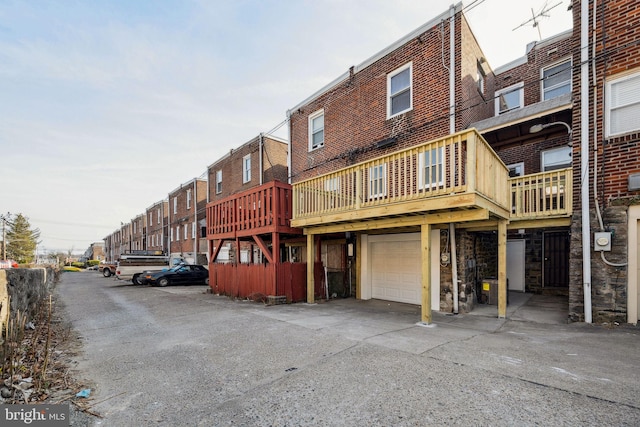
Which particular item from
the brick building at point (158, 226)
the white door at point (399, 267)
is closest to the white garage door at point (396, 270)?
the white door at point (399, 267)

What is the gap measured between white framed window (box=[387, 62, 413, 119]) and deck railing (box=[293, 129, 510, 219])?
247 centimetres

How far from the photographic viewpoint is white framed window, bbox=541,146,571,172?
1041 cm

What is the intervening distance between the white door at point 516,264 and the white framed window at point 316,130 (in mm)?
8580

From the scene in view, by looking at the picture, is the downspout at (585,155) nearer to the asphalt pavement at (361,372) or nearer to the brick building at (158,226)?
the asphalt pavement at (361,372)

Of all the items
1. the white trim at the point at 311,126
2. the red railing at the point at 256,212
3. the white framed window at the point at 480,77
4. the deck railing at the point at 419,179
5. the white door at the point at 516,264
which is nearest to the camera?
the deck railing at the point at 419,179

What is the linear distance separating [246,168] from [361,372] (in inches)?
608

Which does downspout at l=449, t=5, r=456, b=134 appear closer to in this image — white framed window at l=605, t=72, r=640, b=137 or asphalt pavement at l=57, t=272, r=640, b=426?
white framed window at l=605, t=72, r=640, b=137

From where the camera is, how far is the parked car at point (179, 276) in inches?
679

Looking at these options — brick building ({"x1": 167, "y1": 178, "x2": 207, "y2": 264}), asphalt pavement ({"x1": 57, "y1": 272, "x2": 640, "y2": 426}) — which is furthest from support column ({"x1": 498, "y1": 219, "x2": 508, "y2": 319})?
brick building ({"x1": 167, "y1": 178, "x2": 207, "y2": 264})

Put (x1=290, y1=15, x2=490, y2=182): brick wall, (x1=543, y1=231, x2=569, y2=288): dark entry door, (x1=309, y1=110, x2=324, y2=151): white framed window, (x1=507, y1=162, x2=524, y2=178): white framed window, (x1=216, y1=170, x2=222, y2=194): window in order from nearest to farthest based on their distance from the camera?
1. (x1=290, y1=15, x2=490, y2=182): brick wall
2. (x1=543, y1=231, x2=569, y2=288): dark entry door
3. (x1=507, y1=162, x2=524, y2=178): white framed window
4. (x1=309, y1=110, x2=324, y2=151): white framed window
5. (x1=216, y1=170, x2=222, y2=194): window

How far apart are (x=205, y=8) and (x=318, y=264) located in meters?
8.31

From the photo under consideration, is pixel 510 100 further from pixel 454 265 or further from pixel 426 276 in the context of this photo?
pixel 426 276

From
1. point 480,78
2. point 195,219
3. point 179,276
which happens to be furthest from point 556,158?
point 195,219

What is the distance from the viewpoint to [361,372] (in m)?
3.98
